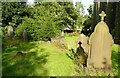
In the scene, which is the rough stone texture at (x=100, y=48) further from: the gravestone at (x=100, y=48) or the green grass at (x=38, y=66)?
the green grass at (x=38, y=66)

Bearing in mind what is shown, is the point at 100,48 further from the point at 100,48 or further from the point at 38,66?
the point at 38,66

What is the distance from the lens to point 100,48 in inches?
437

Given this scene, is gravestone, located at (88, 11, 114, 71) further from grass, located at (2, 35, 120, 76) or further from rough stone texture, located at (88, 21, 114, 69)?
grass, located at (2, 35, 120, 76)

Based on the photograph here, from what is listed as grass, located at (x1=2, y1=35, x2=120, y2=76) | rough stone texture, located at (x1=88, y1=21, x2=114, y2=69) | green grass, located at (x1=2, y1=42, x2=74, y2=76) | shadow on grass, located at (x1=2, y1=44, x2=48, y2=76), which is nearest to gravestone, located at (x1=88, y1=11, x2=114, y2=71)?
rough stone texture, located at (x1=88, y1=21, x2=114, y2=69)

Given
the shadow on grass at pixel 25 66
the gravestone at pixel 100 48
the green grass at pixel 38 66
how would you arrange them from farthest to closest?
1. the gravestone at pixel 100 48
2. the green grass at pixel 38 66
3. the shadow on grass at pixel 25 66

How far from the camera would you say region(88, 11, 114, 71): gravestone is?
11.0 meters

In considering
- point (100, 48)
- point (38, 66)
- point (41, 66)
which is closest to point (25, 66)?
point (38, 66)

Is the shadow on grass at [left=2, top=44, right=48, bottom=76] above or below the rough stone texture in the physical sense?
below

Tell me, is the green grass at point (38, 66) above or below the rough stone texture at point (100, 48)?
below

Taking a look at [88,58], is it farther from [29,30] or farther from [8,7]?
[8,7]

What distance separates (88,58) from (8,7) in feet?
82.7

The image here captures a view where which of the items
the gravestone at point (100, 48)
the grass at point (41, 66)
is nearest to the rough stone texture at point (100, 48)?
the gravestone at point (100, 48)

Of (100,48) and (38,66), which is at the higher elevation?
(100,48)

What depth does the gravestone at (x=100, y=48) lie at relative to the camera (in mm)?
10992
